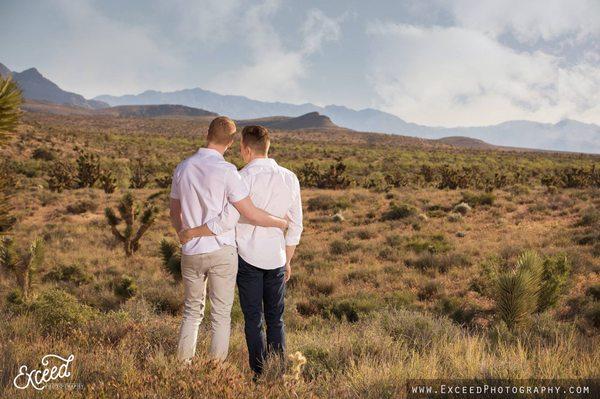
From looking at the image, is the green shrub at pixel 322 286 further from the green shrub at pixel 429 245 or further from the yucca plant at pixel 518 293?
the yucca plant at pixel 518 293

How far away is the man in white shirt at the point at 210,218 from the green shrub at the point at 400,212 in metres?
16.0

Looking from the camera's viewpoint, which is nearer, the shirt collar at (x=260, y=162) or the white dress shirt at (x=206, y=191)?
the white dress shirt at (x=206, y=191)

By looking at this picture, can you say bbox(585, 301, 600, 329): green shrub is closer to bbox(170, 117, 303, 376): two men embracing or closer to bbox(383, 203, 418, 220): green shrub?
bbox(170, 117, 303, 376): two men embracing

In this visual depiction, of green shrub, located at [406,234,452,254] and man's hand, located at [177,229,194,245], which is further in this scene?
green shrub, located at [406,234,452,254]

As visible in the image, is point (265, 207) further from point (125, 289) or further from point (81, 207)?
point (81, 207)

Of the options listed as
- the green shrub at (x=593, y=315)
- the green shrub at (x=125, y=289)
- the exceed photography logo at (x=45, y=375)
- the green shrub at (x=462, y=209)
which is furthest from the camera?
the green shrub at (x=462, y=209)

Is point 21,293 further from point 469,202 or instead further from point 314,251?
point 469,202

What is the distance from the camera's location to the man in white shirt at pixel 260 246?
3578 millimetres

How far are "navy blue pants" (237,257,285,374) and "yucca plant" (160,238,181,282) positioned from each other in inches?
269

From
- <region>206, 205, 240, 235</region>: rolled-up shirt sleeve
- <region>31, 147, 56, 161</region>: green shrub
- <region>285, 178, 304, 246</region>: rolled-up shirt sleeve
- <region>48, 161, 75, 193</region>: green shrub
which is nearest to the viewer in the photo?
<region>206, 205, 240, 235</region>: rolled-up shirt sleeve

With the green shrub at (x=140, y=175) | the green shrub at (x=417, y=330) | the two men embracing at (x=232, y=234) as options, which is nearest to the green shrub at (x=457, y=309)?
the green shrub at (x=417, y=330)

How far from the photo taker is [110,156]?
144ft

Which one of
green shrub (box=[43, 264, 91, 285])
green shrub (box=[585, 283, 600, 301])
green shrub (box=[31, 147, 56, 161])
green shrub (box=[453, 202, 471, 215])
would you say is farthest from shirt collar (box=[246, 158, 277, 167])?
green shrub (box=[31, 147, 56, 161])

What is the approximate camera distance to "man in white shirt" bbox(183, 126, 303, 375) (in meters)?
3.58
